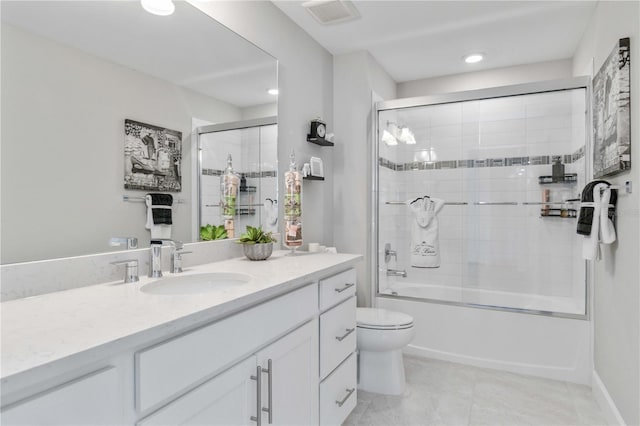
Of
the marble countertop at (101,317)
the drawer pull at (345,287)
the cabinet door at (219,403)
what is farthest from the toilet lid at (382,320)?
the cabinet door at (219,403)

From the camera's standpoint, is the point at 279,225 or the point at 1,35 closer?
the point at 1,35

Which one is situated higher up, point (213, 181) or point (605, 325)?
point (213, 181)

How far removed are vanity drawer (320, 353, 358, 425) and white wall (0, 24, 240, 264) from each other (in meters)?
1.04

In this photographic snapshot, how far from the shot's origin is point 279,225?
2.44 metres

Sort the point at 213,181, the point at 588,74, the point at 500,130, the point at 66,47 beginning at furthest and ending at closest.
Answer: the point at 500,130 → the point at 588,74 → the point at 213,181 → the point at 66,47

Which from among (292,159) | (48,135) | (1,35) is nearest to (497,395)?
(292,159)

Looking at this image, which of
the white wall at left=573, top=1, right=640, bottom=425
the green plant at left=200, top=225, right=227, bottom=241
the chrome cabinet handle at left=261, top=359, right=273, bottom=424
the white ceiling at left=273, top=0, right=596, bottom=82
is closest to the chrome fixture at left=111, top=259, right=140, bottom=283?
the green plant at left=200, top=225, right=227, bottom=241

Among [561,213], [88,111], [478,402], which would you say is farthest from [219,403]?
[561,213]

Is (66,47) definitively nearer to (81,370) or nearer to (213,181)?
(213,181)

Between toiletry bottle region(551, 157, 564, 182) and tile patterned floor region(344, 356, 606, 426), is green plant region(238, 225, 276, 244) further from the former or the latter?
toiletry bottle region(551, 157, 564, 182)

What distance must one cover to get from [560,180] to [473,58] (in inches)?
49.3

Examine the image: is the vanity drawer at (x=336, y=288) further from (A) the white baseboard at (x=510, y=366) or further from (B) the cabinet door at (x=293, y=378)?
(A) the white baseboard at (x=510, y=366)

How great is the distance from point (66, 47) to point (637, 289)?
242 cm

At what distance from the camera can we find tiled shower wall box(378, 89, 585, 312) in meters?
2.96
